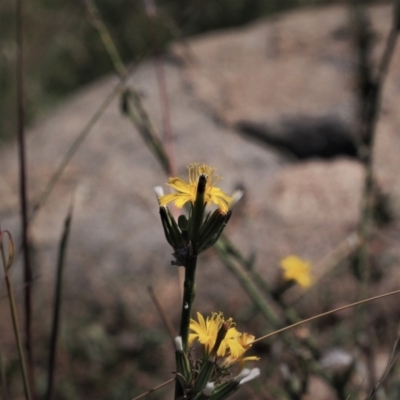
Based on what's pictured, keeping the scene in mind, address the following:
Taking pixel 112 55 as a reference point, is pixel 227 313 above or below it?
below

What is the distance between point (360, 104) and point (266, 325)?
3.97 feet

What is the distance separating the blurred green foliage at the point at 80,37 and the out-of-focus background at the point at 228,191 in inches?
14.6

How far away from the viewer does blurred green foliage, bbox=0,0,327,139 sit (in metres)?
4.09

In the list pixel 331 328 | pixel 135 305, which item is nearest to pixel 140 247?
pixel 135 305

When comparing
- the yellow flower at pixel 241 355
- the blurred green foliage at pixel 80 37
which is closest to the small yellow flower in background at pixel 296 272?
the yellow flower at pixel 241 355

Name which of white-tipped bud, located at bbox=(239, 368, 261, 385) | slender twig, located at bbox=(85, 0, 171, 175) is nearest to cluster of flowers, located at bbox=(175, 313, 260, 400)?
white-tipped bud, located at bbox=(239, 368, 261, 385)

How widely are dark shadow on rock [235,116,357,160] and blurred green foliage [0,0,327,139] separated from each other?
1.43 meters

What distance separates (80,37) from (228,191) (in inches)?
88.2

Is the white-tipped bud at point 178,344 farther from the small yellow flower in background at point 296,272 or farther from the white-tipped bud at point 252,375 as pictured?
the small yellow flower in background at point 296,272

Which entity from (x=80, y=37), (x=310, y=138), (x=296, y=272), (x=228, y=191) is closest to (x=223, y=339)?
(x=296, y=272)

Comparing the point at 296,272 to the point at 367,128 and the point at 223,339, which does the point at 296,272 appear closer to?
the point at 223,339

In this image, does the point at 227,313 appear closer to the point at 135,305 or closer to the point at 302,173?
the point at 135,305

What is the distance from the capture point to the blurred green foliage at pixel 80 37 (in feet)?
13.4

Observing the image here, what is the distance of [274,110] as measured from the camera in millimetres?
2945
